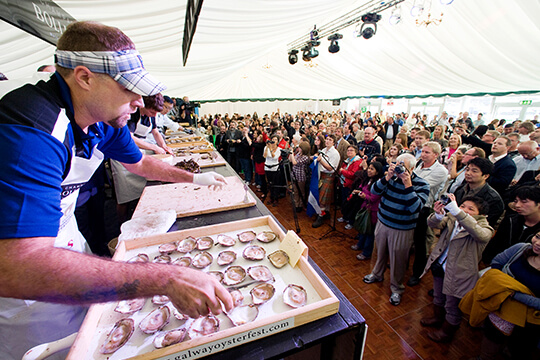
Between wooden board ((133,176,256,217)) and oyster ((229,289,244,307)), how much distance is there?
0.95 metres

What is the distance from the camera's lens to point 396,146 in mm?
4250

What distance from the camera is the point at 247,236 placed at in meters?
1.49

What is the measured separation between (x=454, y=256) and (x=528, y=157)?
2.91 meters

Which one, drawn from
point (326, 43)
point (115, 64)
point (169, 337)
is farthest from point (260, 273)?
point (326, 43)

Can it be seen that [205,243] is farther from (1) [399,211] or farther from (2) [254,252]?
(1) [399,211]

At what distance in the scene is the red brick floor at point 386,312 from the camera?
84.7 inches

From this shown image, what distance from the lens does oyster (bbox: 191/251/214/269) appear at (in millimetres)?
1245

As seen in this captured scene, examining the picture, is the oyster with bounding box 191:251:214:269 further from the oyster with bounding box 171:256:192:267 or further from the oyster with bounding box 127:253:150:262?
the oyster with bounding box 127:253:150:262

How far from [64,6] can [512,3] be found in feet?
29.5

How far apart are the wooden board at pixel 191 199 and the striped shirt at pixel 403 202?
5.49ft

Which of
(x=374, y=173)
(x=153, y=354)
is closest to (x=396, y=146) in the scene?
(x=374, y=173)

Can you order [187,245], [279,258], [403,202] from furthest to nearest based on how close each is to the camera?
1. [403,202]
2. [187,245]
3. [279,258]

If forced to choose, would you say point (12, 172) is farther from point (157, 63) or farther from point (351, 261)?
point (157, 63)

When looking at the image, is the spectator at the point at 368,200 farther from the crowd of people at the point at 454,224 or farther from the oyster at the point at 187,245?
the oyster at the point at 187,245
